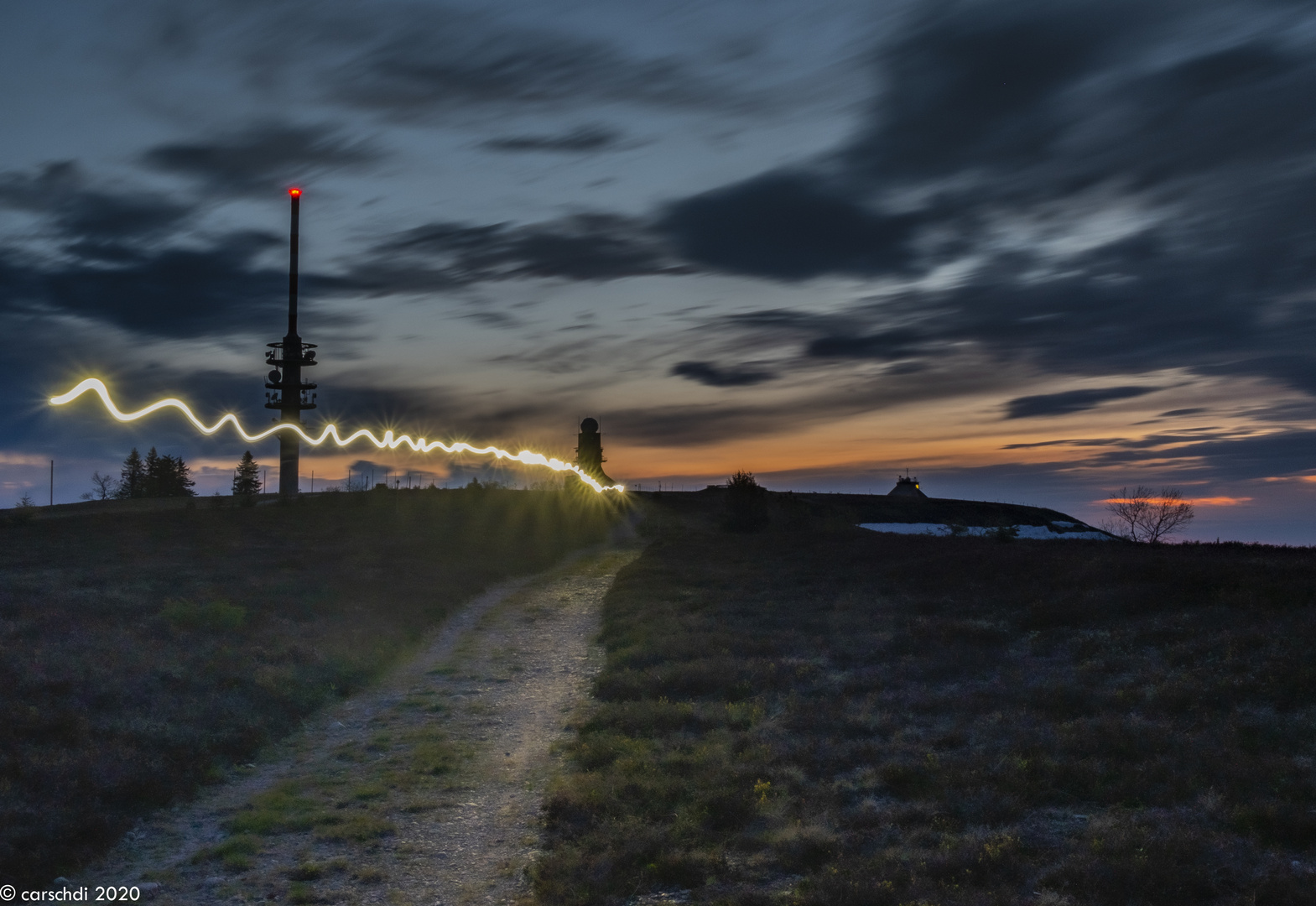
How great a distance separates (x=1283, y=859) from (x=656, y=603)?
23.9 m

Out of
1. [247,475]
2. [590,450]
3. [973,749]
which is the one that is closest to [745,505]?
[590,450]

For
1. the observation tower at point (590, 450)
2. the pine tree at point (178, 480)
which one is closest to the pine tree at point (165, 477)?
the pine tree at point (178, 480)

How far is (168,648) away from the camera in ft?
69.3

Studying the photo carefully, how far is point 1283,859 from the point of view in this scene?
9805 mm

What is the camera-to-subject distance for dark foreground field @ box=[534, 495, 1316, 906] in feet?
33.2

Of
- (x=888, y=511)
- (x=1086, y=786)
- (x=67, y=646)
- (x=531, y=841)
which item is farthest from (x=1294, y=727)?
(x=888, y=511)

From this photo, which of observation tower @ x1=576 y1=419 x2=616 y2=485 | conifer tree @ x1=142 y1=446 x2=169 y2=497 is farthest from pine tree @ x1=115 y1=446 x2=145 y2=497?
observation tower @ x1=576 y1=419 x2=616 y2=485

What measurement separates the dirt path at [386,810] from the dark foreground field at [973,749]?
44.4 inches

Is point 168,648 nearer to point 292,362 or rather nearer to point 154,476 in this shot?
point 292,362

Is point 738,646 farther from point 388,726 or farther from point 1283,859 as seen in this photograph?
point 1283,859

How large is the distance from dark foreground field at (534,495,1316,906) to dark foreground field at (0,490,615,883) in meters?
6.86

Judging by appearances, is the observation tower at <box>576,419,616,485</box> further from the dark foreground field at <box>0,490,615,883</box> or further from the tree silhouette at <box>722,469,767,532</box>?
the dark foreground field at <box>0,490,615,883</box>

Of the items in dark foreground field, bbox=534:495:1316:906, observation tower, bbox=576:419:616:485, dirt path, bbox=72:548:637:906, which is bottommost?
dirt path, bbox=72:548:637:906

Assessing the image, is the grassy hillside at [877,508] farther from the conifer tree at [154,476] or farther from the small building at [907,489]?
the conifer tree at [154,476]
